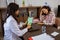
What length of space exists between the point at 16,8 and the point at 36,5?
102 inches

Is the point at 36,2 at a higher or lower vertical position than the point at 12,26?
higher

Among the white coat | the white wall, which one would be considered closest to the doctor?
the white coat

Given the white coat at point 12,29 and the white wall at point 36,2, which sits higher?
the white wall at point 36,2

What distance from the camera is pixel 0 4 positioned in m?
4.35

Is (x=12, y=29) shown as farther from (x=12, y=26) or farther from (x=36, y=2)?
(x=36, y=2)

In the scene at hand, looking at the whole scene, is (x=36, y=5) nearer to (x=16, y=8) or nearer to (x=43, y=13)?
(x=43, y=13)

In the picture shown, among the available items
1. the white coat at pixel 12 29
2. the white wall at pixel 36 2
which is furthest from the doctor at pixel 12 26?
the white wall at pixel 36 2

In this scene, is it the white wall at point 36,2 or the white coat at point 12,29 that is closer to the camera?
the white coat at point 12,29

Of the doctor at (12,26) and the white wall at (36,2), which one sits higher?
the white wall at (36,2)

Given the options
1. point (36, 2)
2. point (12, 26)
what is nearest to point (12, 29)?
point (12, 26)

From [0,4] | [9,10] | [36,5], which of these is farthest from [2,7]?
[9,10]

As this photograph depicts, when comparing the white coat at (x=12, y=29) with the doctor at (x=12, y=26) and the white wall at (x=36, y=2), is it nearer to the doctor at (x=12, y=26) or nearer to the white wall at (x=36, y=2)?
the doctor at (x=12, y=26)

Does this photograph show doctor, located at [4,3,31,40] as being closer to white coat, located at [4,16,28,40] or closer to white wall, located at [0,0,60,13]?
white coat, located at [4,16,28,40]

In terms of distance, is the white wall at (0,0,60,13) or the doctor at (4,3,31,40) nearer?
the doctor at (4,3,31,40)
